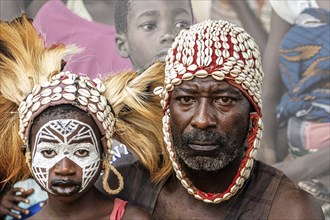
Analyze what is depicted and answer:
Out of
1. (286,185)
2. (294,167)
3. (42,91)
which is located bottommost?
(294,167)

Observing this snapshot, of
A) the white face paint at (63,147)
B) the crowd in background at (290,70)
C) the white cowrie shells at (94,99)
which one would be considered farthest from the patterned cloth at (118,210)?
the crowd in background at (290,70)

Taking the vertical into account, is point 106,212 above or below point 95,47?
below

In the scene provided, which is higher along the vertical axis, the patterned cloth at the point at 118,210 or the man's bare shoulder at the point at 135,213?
the patterned cloth at the point at 118,210

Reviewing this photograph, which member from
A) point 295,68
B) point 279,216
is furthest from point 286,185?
point 295,68

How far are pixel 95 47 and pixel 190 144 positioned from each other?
195cm

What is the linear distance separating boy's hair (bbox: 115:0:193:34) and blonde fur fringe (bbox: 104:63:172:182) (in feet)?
4.37

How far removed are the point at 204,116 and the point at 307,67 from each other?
1.79 meters

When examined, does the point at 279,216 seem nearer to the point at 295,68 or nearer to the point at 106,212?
the point at 106,212

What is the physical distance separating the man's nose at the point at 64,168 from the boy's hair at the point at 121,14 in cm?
193

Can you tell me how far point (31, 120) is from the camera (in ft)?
13.7

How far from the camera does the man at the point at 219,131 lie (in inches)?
163

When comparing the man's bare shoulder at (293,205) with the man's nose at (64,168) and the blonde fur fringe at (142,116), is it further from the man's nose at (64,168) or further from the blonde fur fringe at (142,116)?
the man's nose at (64,168)

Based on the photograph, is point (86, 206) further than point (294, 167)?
No

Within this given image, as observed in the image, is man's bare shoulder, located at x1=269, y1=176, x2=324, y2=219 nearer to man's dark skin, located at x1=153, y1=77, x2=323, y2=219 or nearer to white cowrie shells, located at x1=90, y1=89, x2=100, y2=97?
man's dark skin, located at x1=153, y1=77, x2=323, y2=219
